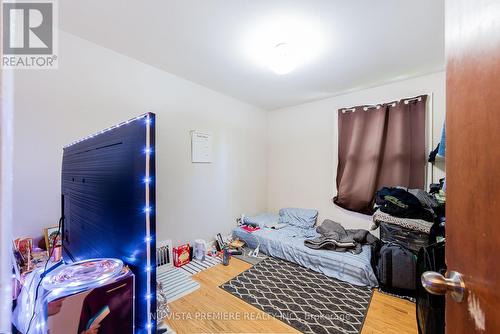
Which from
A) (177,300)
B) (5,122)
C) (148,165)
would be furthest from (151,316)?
(177,300)

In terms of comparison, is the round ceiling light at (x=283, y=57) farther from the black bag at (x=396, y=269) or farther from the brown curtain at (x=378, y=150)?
the black bag at (x=396, y=269)

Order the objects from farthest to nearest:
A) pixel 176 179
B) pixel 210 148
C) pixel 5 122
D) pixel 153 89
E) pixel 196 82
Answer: pixel 210 148 → pixel 196 82 → pixel 176 179 → pixel 153 89 → pixel 5 122

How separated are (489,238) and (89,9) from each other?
93.9 inches

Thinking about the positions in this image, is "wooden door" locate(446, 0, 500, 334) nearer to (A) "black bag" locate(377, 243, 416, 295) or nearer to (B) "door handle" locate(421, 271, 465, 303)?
(B) "door handle" locate(421, 271, 465, 303)

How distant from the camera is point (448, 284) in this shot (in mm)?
526

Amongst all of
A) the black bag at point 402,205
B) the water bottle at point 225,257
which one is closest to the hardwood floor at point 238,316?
the water bottle at point 225,257

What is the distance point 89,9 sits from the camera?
1.47m

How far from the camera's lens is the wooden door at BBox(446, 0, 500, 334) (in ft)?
1.31

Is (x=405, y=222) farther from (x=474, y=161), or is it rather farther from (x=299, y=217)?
(x=474, y=161)

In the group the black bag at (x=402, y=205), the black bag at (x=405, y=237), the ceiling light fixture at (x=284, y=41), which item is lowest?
the black bag at (x=405, y=237)

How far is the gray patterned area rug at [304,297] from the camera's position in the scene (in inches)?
62.4

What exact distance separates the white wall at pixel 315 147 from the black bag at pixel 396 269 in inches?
35.3

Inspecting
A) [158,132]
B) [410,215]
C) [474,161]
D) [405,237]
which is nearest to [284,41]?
[158,132]

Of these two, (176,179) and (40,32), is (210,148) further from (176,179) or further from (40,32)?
(40,32)
